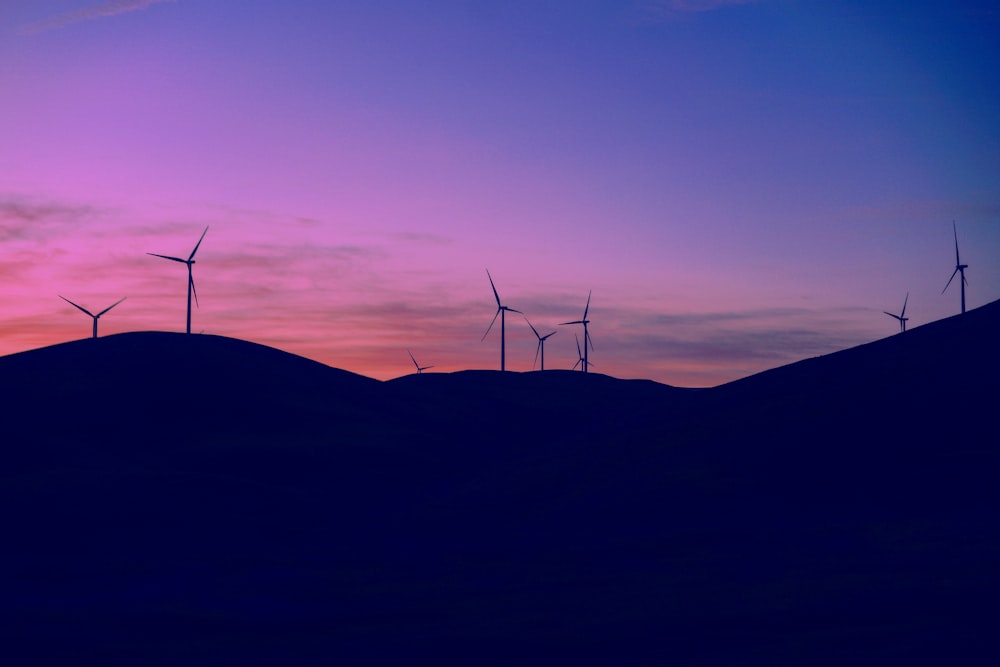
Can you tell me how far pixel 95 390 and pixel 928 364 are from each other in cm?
7101

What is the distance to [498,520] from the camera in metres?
54.3

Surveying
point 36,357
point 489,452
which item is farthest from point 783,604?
point 36,357

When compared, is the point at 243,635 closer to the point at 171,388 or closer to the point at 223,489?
the point at 223,489

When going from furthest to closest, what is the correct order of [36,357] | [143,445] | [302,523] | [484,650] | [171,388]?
[36,357]
[171,388]
[143,445]
[302,523]
[484,650]

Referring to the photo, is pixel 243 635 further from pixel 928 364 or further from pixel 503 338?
pixel 503 338

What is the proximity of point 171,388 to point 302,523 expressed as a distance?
152 feet

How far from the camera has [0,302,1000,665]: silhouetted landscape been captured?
1028 inches

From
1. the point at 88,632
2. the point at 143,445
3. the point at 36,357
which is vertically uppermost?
the point at 36,357

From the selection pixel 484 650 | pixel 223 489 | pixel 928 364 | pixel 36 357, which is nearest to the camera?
pixel 484 650

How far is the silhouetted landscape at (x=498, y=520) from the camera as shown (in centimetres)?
2611

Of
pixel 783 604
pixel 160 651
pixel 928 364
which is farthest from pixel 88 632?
pixel 928 364

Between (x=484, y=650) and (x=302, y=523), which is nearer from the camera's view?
(x=484, y=650)

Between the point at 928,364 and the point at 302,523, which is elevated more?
the point at 928,364

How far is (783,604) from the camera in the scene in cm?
2822
